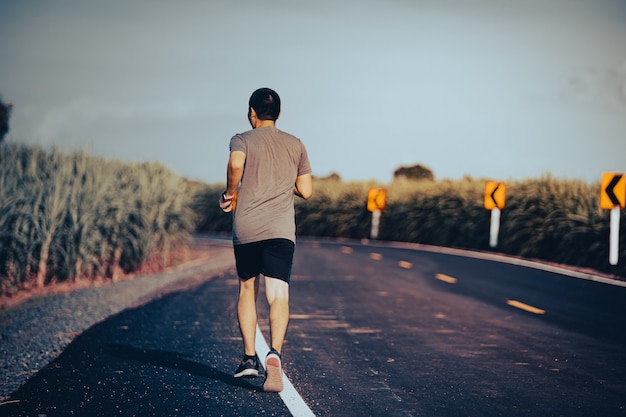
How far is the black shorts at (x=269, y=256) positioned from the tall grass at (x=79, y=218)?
6.88m

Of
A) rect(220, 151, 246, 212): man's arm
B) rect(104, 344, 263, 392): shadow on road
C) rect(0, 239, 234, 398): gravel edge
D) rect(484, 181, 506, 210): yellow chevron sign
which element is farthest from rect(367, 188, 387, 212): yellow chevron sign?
rect(220, 151, 246, 212): man's arm

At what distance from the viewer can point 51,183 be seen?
12.2 m

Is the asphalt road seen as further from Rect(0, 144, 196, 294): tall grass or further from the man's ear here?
Rect(0, 144, 196, 294): tall grass

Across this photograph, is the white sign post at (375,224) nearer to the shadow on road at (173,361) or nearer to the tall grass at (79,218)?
the tall grass at (79,218)

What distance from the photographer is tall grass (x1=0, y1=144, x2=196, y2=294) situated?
11102mm

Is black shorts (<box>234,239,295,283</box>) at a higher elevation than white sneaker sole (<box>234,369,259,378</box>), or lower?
higher

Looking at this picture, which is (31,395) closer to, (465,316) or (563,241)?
(465,316)

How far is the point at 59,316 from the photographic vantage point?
28.8 ft

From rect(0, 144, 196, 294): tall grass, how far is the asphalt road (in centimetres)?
233

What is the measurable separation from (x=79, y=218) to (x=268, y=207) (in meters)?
8.22

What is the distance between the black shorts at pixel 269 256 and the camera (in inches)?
196

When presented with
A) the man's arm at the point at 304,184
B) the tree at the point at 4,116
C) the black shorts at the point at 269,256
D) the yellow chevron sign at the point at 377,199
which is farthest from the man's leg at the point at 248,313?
the tree at the point at 4,116

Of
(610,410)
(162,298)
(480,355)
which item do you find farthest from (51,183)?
(610,410)

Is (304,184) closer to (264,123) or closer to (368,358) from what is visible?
(264,123)
